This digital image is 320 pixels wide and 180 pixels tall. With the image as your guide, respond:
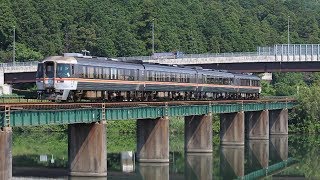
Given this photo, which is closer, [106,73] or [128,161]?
Answer: [106,73]

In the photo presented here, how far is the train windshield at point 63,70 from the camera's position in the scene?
200 ft

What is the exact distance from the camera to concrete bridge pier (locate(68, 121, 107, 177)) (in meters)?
60.7

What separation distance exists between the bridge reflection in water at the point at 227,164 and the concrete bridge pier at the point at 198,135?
2.85 ft

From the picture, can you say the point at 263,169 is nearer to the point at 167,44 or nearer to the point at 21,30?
the point at 21,30

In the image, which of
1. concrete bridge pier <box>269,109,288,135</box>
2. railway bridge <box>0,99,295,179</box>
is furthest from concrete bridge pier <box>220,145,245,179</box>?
concrete bridge pier <box>269,109,288,135</box>

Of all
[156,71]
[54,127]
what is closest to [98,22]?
[54,127]

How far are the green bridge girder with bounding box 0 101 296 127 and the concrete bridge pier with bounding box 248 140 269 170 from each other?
561 cm

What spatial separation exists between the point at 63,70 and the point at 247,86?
50424mm

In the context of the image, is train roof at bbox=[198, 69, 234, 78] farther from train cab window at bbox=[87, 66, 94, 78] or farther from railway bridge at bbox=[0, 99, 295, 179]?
train cab window at bbox=[87, 66, 94, 78]

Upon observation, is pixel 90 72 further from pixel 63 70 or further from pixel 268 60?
pixel 268 60

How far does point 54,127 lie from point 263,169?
47.3 meters

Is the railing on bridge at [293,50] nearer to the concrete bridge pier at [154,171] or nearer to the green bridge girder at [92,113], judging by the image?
the green bridge girder at [92,113]

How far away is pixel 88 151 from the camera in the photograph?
60.8 m

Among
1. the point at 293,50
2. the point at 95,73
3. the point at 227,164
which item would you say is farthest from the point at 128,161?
the point at 293,50
